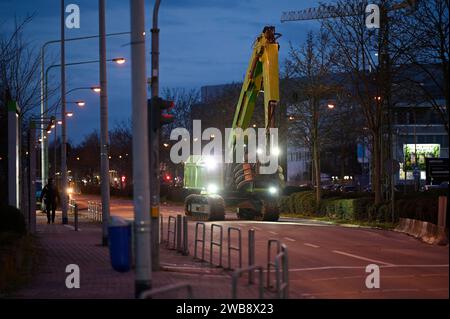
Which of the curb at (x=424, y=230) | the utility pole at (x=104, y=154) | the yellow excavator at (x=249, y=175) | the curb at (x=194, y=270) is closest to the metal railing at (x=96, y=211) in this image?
the yellow excavator at (x=249, y=175)

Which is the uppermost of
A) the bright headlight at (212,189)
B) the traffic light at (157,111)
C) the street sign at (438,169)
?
the traffic light at (157,111)

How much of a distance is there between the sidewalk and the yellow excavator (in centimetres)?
1242

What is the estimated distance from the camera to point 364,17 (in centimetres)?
3912

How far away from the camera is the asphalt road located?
1470 centimetres

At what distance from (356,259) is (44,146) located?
110 feet

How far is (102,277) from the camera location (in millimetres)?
16219

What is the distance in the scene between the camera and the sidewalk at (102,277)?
1386cm

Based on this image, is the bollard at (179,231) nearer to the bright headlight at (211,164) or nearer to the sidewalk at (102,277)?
the sidewalk at (102,277)

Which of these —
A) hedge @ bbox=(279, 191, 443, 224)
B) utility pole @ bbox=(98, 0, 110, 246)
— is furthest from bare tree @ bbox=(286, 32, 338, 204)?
utility pole @ bbox=(98, 0, 110, 246)

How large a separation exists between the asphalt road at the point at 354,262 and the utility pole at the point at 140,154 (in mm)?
2745

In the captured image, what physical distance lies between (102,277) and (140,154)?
4.06 m

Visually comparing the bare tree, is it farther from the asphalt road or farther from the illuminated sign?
the illuminated sign
